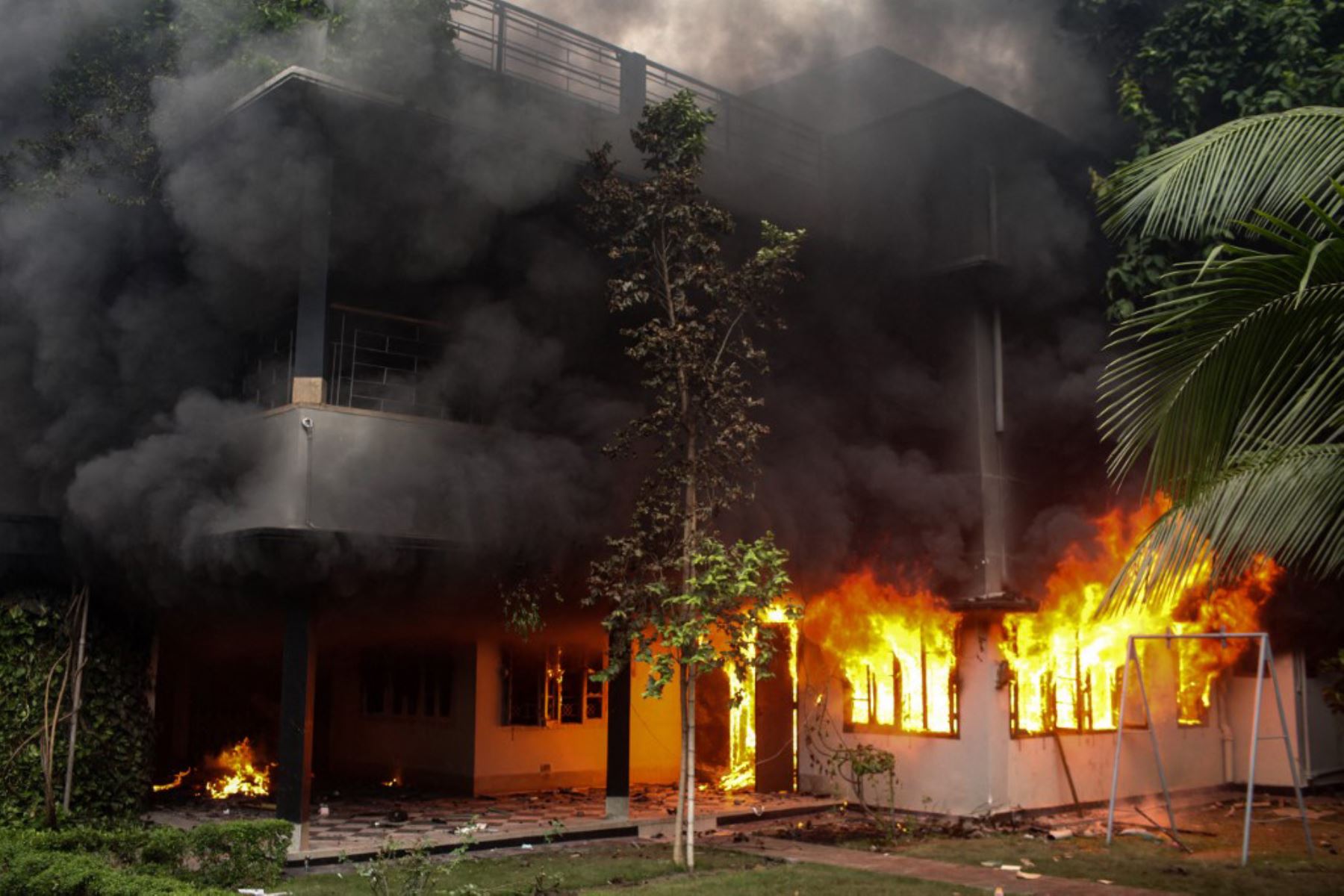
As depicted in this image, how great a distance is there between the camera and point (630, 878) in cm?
1045

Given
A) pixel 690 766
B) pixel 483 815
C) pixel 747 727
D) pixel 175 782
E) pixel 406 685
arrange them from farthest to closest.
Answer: pixel 747 727 → pixel 406 685 → pixel 175 782 → pixel 483 815 → pixel 690 766

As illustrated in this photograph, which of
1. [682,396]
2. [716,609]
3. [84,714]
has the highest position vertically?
[682,396]

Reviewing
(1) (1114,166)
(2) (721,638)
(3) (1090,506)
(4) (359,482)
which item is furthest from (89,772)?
(1) (1114,166)

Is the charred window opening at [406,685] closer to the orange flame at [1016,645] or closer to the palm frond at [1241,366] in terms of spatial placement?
the orange flame at [1016,645]

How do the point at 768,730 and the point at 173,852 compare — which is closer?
the point at 173,852

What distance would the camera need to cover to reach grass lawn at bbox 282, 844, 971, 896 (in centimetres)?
977

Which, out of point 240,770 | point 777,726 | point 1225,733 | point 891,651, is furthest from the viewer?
point 1225,733

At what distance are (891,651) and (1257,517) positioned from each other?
888 centimetres

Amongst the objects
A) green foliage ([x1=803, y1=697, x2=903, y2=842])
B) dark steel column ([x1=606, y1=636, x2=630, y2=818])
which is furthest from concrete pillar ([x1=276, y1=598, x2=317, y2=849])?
green foliage ([x1=803, y1=697, x2=903, y2=842])

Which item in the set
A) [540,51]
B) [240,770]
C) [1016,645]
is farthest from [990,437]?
[240,770]

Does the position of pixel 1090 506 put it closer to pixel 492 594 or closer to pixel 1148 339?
pixel 1148 339

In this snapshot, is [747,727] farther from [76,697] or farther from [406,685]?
[76,697]

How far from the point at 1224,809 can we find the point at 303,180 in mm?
14258

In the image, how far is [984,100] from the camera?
14.7 metres
